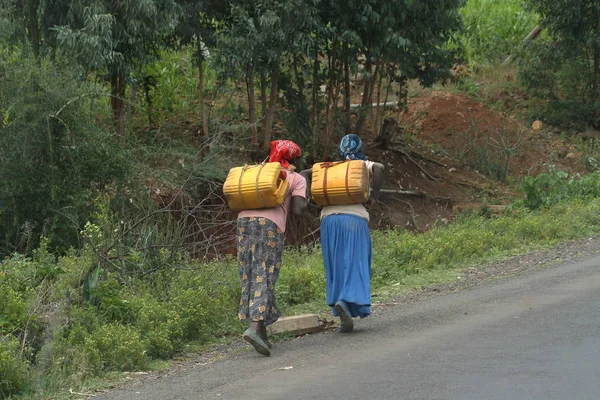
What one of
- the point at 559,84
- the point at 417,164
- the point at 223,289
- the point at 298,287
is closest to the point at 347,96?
the point at 417,164

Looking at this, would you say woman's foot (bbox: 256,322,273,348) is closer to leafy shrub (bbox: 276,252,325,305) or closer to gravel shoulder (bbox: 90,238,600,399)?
gravel shoulder (bbox: 90,238,600,399)

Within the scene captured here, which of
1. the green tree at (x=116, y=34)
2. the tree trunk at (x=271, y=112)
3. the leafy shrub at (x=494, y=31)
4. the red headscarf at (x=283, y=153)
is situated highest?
the leafy shrub at (x=494, y=31)

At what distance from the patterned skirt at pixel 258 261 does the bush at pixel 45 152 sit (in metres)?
4.22

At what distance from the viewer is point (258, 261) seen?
26.9ft

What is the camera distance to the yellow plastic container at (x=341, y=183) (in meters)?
8.48

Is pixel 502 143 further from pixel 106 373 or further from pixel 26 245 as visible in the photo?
pixel 106 373

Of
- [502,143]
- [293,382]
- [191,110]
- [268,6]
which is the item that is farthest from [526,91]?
[293,382]

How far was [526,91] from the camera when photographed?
29.7 meters

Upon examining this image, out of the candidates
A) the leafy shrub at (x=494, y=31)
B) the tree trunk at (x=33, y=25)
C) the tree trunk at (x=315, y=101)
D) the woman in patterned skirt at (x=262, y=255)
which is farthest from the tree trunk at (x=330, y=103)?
the leafy shrub at (x=494, y=31)

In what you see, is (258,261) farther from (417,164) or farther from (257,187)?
(417,164)

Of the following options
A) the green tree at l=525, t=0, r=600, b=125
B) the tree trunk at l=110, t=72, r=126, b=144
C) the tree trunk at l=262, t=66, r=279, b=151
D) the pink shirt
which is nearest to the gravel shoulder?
the pink shirt

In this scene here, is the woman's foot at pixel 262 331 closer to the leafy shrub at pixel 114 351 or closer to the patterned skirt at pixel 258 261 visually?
the patterned skirt at pixel 258 261

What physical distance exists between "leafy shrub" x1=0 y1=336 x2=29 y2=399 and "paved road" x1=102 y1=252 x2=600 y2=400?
68cm

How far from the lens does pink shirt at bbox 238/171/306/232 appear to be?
8.23 m
